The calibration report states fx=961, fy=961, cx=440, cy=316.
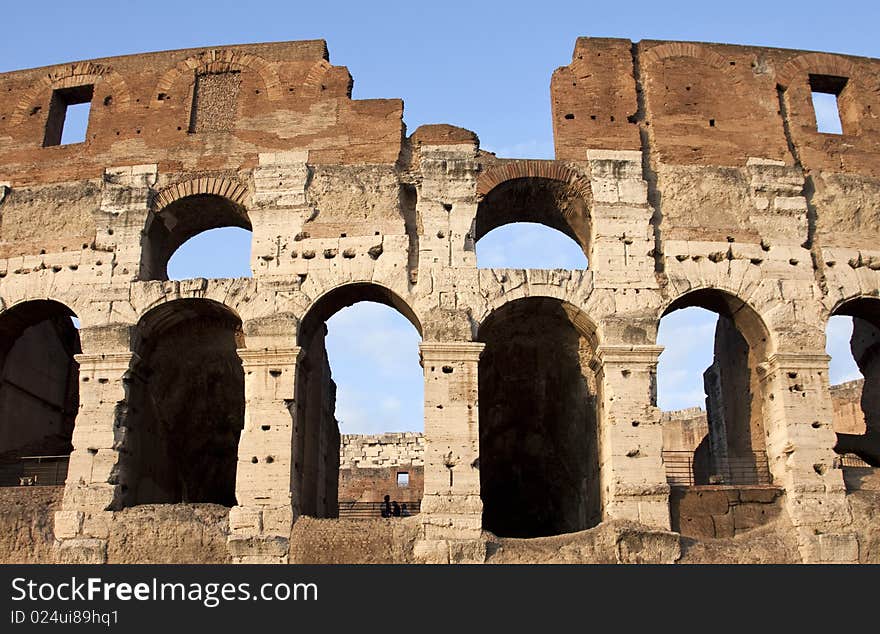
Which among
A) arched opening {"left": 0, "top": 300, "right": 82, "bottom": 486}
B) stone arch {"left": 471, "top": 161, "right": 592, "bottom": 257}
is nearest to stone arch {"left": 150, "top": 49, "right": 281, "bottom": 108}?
arched opening {"left": 0, "top": 300, "right": 82, "bottom": 486}

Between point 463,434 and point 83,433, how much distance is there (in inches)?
193

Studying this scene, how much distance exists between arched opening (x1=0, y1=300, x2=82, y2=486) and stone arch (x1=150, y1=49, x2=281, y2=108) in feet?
12.1

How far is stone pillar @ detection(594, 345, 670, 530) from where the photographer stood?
11.8m

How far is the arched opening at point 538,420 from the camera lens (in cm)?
1348

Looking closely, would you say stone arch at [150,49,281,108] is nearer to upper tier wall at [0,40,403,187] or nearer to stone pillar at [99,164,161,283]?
upper tier wall at [0,40,403,187]

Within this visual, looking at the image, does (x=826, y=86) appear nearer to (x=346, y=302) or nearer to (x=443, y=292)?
(x=443, y=292)

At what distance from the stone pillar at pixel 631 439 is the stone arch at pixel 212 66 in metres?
6.68

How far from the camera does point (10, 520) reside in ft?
39.5

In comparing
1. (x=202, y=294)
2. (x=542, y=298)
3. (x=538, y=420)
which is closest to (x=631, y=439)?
(x=542, y=298)

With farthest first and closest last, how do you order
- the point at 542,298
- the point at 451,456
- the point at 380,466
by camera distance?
the point at 380,466
the point at 542,298
the point at 451,456

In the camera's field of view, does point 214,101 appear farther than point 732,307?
Yes

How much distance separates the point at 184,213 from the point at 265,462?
4189 millimetres

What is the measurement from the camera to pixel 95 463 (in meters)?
12.2

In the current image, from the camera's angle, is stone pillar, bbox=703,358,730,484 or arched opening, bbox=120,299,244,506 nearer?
arched opening, bbox=120,299,244,506
